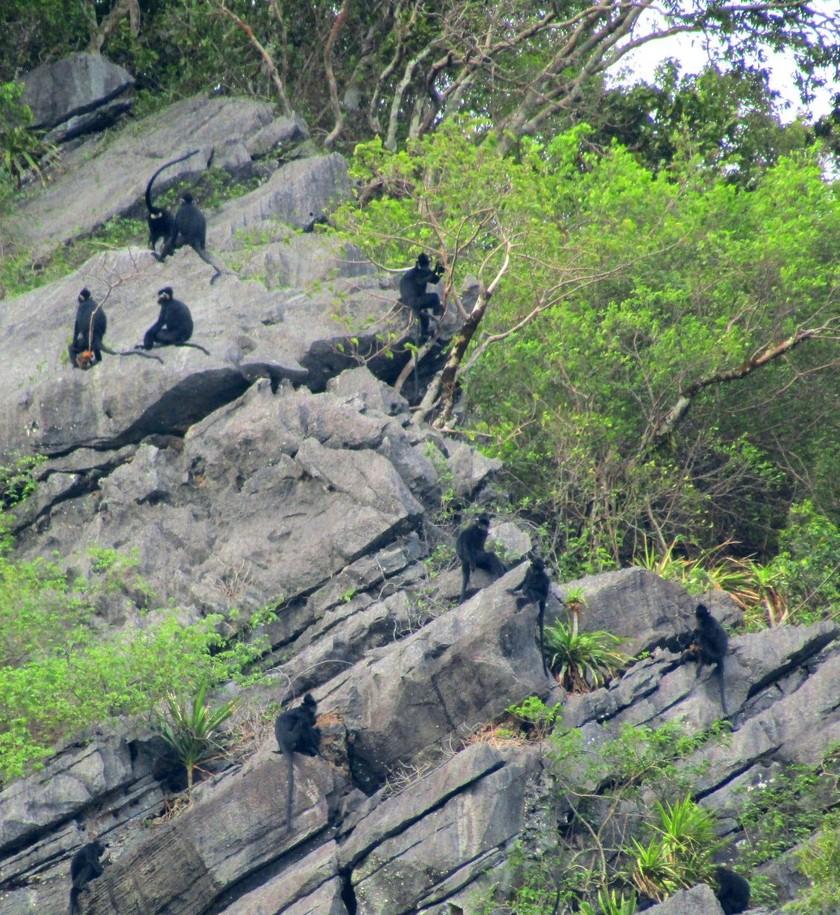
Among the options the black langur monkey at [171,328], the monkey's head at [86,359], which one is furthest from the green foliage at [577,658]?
the monkey's head at [86,359]

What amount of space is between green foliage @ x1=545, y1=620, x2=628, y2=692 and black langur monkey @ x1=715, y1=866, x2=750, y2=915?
3157 millimetres

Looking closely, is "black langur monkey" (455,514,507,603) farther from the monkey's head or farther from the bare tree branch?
the bare tree branch

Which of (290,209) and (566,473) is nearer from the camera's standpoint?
(566,473)

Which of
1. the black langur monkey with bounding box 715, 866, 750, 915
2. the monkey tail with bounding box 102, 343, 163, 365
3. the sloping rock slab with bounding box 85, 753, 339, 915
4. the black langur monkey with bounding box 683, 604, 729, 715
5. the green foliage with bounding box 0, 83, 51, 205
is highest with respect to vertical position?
the green foliage with bounding box 0, 83, 51, 205

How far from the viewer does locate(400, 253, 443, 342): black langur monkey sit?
23.2 m

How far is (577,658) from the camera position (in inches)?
728

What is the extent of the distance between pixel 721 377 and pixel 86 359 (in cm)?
903

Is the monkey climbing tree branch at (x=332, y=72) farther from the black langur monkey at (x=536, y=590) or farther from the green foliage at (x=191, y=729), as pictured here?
the green foliage at (x=191, y=729)

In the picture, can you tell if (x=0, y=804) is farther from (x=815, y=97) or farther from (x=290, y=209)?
(x=815, y=97)

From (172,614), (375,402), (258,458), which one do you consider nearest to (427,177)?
(375,402)

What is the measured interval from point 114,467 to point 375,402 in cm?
363

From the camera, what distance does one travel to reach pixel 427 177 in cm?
2436

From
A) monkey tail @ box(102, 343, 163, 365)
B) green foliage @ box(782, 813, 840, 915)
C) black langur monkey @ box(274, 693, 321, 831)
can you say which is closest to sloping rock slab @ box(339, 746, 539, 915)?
black langur monkey @ box(274, 693, 321, 831)

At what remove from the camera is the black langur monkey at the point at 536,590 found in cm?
1786
